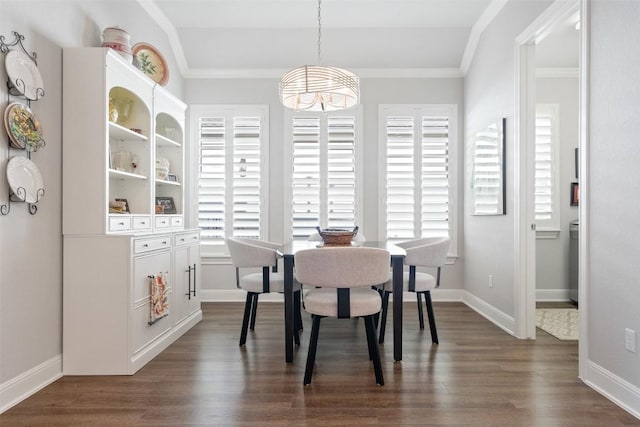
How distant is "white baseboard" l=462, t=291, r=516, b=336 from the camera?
11.6ft

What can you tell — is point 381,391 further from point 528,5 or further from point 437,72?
point 437,72

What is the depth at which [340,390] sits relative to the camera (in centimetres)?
238

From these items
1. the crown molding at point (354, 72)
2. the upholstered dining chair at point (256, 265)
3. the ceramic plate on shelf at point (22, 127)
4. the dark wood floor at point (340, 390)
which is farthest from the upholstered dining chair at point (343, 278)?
the crown molding at point (354, 72)

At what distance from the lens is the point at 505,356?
2949mm

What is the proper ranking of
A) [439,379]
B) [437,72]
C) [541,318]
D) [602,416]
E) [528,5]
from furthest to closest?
1. [437,72]
2. [541,318]
3. [528,5]
4. [439,379]
5. [602,416]

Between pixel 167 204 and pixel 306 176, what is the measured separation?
1626mm

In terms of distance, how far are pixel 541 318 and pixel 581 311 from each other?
1.66m

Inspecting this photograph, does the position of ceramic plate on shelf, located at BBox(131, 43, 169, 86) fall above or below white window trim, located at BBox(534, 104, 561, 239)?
above

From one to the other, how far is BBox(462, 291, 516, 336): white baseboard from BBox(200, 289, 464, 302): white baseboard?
0.42ft

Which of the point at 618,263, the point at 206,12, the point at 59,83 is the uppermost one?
the point at 206,12

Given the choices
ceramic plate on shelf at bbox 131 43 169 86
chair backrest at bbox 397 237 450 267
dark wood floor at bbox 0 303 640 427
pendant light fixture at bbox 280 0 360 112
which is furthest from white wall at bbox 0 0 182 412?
chair backrest at bbox 397 237 450 267

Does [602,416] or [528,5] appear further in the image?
[528,5]

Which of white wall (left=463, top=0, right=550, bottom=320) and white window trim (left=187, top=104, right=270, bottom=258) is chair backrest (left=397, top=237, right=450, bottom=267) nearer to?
white wall (left=463, top=0, right=550, bottom=320)

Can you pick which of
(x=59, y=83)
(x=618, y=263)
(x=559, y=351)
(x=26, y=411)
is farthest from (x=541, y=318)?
(x=59, y=83)
